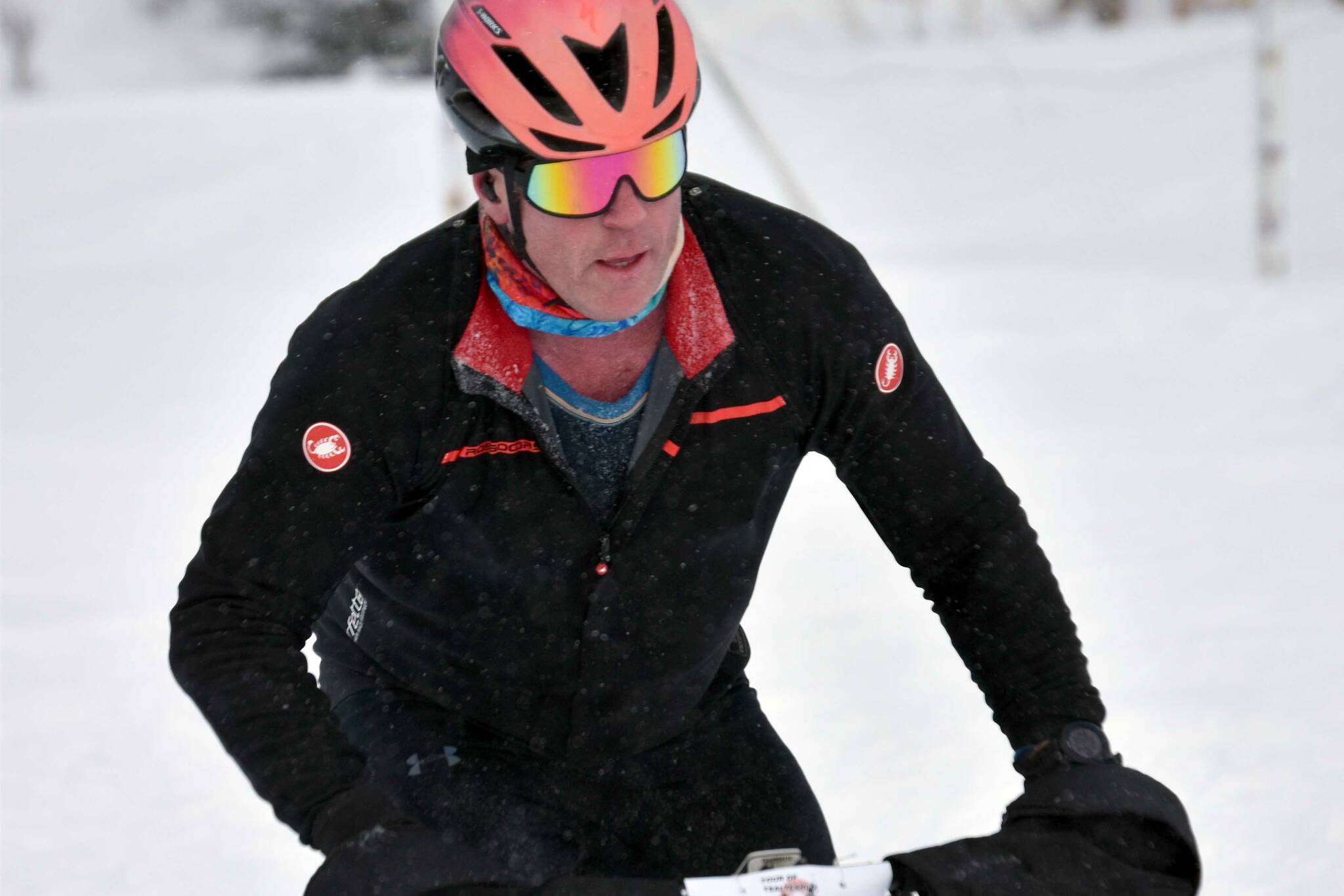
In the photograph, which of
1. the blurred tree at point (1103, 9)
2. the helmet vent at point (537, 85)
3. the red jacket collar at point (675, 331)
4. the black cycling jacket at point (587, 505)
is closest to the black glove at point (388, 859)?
the black cycling jacket at point (587, 505)

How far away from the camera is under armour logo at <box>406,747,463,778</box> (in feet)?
8.46

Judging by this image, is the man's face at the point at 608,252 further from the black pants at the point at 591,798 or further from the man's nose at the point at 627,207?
the black pants at the point at 591,798

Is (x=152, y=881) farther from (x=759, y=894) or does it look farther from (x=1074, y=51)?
(x=1074, y=51)

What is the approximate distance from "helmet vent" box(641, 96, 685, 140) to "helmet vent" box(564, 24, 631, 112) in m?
0.06

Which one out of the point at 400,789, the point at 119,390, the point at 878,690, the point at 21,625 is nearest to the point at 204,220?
the point at 119,390

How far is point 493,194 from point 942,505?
81 cm

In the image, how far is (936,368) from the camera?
10.6m

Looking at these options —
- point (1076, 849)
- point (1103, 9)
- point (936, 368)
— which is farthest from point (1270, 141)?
point (1103, 9)

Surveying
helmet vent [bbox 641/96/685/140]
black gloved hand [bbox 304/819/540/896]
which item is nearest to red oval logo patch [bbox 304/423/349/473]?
black gloved hand [bbox 304/819/540/896]

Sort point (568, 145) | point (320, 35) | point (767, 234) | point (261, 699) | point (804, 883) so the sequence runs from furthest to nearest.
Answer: point (320, 35) < point (767, 234) < point (568, 145) < point (261, 699) < point (804, 883)

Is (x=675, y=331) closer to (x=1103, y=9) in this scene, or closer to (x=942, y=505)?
(x=942, y=505)

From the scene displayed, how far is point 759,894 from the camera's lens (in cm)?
196

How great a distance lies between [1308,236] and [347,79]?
749 inches

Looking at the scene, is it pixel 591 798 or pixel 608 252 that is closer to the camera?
pixel 608 252
